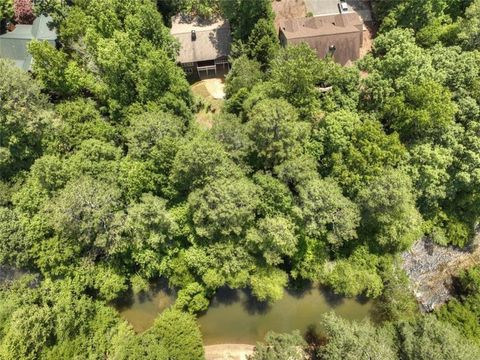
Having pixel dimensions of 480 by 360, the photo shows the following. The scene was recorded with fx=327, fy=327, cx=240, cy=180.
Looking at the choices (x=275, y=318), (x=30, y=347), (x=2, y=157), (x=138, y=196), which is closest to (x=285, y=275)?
(x=275, y=318)

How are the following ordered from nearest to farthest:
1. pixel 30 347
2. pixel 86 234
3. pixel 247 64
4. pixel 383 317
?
pixel 30 347 < pixel 86 234 < pixel 383 317 < pixel 247 64

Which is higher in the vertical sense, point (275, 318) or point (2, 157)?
point (2, 157)

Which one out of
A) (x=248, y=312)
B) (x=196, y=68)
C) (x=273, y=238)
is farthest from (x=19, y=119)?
(x=248, y=312)

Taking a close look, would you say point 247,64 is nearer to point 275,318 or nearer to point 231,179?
point 231,179

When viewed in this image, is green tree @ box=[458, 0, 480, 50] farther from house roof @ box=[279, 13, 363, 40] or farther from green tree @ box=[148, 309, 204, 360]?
green tree @ box=[148, 309, 204, 360]

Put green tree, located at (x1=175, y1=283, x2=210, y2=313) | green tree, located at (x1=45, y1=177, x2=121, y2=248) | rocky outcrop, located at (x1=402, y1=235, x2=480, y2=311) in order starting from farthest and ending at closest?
1. rocky outcrop, located at (x1=402, y1=235, x2=480, y2=311)
2. green tree, located at (x1=175, y1=283, x2=210, y2=313)
3. green tree, located at (x1=45, y1=177, x2=121, y2=248)

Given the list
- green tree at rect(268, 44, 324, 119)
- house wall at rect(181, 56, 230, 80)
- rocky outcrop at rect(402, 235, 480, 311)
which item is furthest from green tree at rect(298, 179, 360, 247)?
house wall at rect(181, 56, 230, 80)
